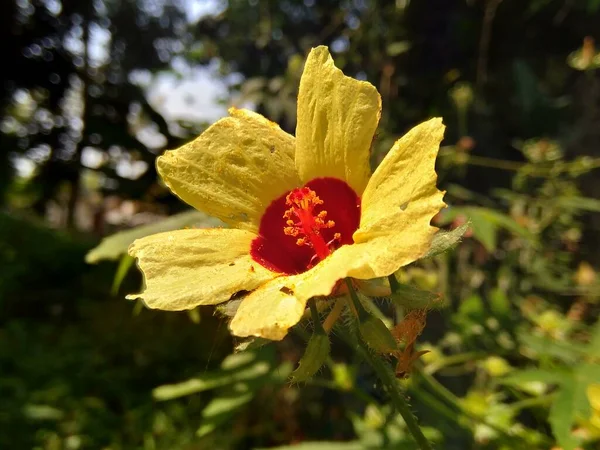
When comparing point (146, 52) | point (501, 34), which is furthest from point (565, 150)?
point (146, 52)

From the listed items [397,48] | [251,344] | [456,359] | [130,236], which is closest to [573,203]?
[456,359]

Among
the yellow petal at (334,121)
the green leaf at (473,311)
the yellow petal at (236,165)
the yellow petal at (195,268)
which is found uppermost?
the yellow petal at (334,121)

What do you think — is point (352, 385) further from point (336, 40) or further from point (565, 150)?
point (565, 150)

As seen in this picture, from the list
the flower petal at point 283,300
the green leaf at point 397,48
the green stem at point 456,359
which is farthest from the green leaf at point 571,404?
the green leaf at point 397,48

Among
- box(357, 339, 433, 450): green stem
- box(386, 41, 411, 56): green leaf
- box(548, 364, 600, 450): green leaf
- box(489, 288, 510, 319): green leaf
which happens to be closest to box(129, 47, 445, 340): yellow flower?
box(357, 339, 433, 450): green stem

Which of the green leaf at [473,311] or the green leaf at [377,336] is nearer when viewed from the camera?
the green leaf at [377,336]

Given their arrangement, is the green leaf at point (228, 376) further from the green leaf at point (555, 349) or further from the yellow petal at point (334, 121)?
the yellow petal at point (334, 121)

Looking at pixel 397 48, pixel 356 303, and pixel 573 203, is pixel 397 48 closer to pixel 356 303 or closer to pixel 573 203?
pixel 573 203
